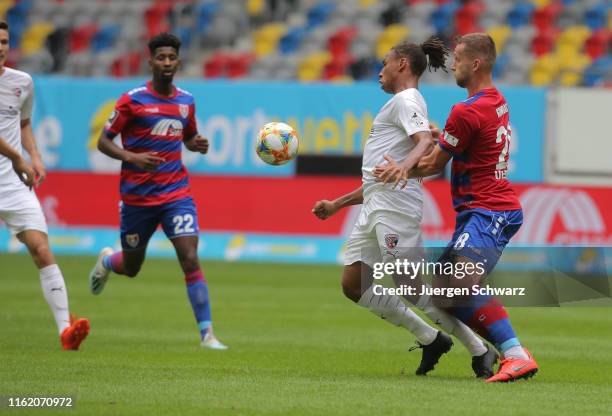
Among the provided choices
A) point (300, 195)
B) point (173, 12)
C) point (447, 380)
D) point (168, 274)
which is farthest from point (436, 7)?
point (447, 380)

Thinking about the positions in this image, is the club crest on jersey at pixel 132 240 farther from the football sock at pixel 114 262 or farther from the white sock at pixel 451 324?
the white sock at pixel 451 324

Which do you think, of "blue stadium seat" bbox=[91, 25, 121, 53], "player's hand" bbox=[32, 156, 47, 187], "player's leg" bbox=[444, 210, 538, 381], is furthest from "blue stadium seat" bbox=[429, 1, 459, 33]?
"player's leg" bbox=[444, 210, 538, 381]

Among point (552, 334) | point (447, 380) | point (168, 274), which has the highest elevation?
point (447, 380)

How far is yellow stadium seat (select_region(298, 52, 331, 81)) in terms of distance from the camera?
26036mm

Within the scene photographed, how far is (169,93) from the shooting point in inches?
468

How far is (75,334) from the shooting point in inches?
419

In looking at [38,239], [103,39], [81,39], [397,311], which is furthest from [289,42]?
[397,311]

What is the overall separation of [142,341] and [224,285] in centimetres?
597

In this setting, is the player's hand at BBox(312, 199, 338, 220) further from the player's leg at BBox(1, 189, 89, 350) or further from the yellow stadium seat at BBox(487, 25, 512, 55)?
the yellow stadium seat at BBox(487, 25, 512, 55)

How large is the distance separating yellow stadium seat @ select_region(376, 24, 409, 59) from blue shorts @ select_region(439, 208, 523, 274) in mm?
17712

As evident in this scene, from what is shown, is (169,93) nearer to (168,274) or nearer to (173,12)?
(168,274)

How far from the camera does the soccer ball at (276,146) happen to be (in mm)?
10117

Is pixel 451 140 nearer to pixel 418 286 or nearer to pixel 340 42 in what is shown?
pixel 418 286

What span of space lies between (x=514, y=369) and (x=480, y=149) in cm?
156
